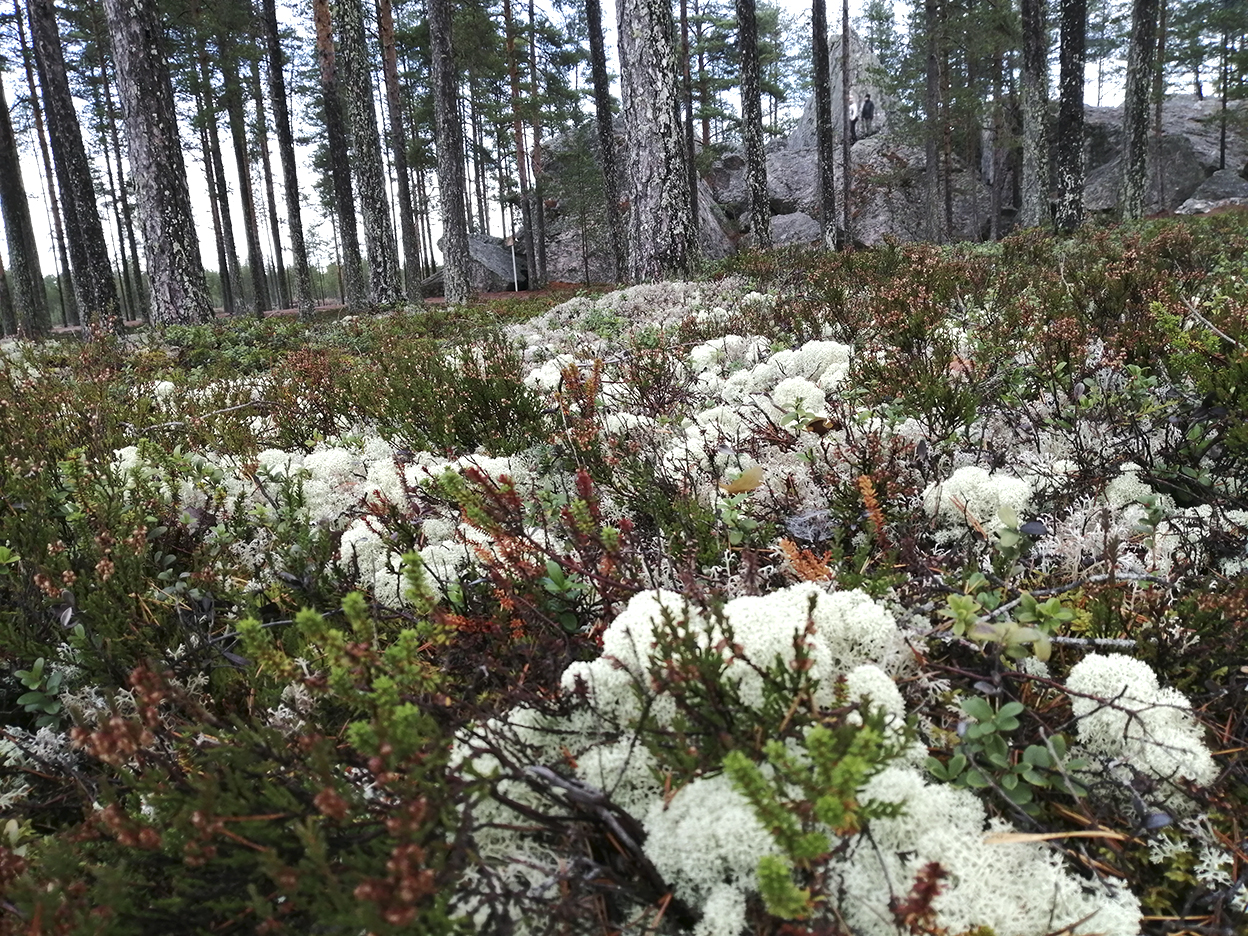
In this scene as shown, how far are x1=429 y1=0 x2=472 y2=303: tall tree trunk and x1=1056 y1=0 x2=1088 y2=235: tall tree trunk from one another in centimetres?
1198

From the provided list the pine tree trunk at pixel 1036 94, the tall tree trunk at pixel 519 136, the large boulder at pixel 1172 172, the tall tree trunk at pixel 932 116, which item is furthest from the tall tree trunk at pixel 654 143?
the large boulder at pixel 1172 172

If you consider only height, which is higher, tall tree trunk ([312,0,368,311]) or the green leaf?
tall tree trunk ([312,0,368,311])

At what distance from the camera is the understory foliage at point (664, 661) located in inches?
41.9

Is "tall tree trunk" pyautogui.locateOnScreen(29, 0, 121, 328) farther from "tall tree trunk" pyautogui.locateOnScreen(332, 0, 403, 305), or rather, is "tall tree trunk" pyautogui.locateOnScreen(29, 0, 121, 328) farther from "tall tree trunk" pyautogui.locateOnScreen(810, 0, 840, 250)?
"tall tree trunk" pyautogui.locateOnScreen(810, 0, 840, 250)

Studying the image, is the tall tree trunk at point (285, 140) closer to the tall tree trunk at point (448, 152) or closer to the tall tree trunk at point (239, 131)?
the tall tree trunk at point (448, 152)

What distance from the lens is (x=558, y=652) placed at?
162 centimetres

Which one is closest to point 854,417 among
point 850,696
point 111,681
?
point 850,696

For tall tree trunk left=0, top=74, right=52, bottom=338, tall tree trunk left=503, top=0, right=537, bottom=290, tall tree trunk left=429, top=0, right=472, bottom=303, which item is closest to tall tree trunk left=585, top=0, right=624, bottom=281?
tall tree trunk left=429, top=0, right=472, bottom=303

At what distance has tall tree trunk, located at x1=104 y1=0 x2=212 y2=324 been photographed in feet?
29.8

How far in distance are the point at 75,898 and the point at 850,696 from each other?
1320 millimetres

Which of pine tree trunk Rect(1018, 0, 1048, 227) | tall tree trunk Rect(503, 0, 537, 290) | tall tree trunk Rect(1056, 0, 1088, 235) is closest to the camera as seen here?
tall tree trunk Rect(1056, 0, 1088, 235)

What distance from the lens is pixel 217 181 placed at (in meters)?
28.8

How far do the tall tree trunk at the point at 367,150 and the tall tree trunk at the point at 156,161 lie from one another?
558 cm

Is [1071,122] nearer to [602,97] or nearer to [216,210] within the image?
[602,97]
